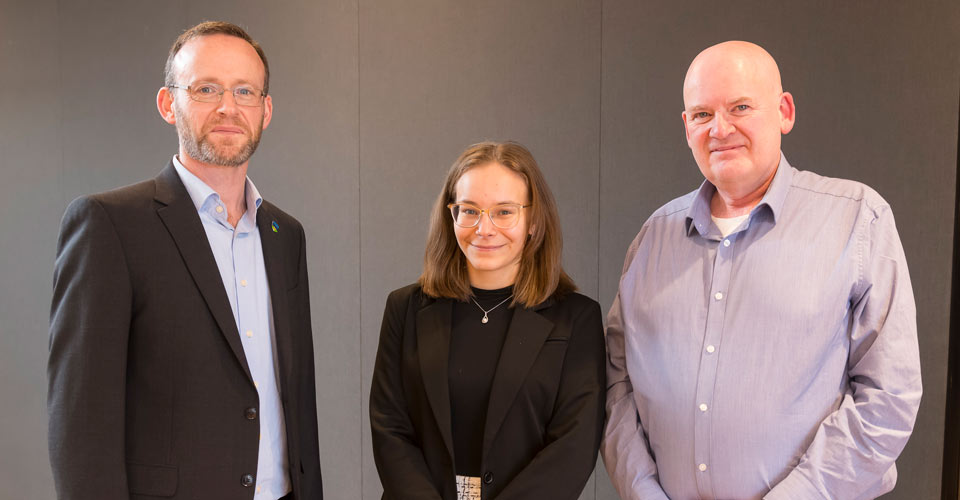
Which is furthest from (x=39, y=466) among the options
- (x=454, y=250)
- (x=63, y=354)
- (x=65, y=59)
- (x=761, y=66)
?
(x=761, y=66)

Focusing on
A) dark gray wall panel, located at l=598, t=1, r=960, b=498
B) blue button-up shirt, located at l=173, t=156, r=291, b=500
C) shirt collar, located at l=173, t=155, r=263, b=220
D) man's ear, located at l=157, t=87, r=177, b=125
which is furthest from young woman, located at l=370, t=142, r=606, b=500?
dark gray wall panel, located at l=598, t=1, r=960, b=498

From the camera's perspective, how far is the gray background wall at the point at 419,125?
10.4 feet

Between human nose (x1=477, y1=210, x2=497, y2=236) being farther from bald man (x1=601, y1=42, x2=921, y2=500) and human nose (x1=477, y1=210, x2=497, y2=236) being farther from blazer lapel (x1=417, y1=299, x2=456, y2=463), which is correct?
bald man (x1=601, y1=42, x2=921, y2=500)

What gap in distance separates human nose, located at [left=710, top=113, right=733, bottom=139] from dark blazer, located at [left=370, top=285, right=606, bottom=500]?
628 mm

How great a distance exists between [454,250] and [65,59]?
359 cm

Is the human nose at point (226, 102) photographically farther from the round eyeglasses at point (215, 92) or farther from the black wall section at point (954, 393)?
the black wall section at point (954, 393)

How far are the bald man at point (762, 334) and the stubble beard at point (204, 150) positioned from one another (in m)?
1.26

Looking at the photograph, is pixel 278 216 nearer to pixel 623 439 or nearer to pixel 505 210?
pixel 505 210

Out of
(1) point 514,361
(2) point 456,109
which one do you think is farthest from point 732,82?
(2) point 456,109

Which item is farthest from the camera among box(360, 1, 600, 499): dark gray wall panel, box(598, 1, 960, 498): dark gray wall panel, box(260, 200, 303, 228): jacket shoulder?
box(360, 1, 600, 499): dark gray wall panel

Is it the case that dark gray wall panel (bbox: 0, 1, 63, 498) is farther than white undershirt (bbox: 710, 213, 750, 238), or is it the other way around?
dark gray wall panel (bbox: 0, 1, 63, 498)

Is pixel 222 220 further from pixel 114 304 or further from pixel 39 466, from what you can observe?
pixel 39 466

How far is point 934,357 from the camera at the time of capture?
10.3ft

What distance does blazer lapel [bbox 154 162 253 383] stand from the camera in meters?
1.98
